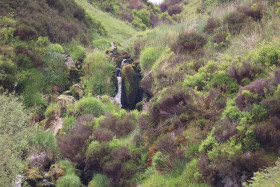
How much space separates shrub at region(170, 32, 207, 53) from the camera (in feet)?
35.8

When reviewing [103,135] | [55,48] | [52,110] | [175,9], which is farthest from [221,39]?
[175,9]

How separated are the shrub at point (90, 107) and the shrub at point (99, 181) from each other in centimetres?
429

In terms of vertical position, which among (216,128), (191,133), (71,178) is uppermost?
(216,128)

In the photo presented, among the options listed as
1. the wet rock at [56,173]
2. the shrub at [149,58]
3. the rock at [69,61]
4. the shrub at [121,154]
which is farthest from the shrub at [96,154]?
the rock at [69,61]

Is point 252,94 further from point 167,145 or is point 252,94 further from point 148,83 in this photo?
point 148,83

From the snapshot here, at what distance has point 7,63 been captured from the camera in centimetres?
1234

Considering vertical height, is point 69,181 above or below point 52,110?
above

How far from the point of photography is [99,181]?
741 centimetres

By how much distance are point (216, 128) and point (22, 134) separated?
606 cm

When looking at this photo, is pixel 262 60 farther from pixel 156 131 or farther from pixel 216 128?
pixel 156 131

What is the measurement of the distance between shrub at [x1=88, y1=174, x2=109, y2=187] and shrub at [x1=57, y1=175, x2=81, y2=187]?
0.38 m

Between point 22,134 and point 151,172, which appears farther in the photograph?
point 22,134

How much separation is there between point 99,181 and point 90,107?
477 centimetres

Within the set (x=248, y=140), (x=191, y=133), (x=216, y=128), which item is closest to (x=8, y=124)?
(x=191, y=133)
